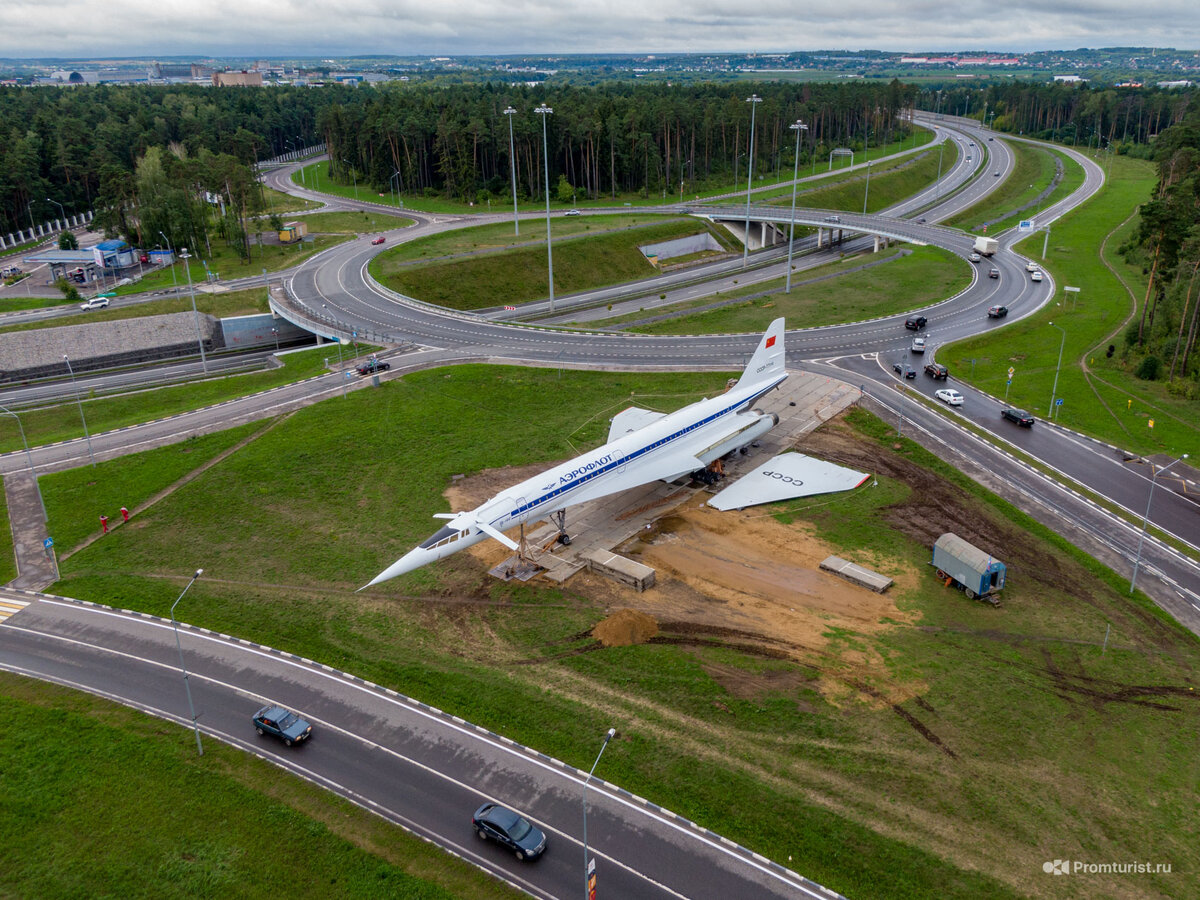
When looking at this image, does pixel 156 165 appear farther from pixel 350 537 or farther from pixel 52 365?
pixel 350 537

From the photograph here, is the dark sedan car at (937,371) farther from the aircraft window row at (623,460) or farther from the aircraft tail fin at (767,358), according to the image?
the aircraft window row at (623,460)

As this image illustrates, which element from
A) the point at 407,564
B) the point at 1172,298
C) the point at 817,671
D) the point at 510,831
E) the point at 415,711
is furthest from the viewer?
the point at 1172,298

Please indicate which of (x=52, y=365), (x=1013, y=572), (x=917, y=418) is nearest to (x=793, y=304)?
(x=917, y=418)

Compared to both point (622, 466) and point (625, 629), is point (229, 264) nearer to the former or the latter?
point (622, 466)

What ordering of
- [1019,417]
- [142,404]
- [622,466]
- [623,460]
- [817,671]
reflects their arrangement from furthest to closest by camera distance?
[142,404]
[1019,417]
[622,466]
[623,460]
[817,671]

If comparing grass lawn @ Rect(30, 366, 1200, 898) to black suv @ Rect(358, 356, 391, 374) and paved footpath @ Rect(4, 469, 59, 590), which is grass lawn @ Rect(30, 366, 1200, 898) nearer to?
paved footpath @ Rect(4, 469, 59, 590)

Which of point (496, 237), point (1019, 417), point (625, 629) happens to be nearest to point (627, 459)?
point (625, 629)
